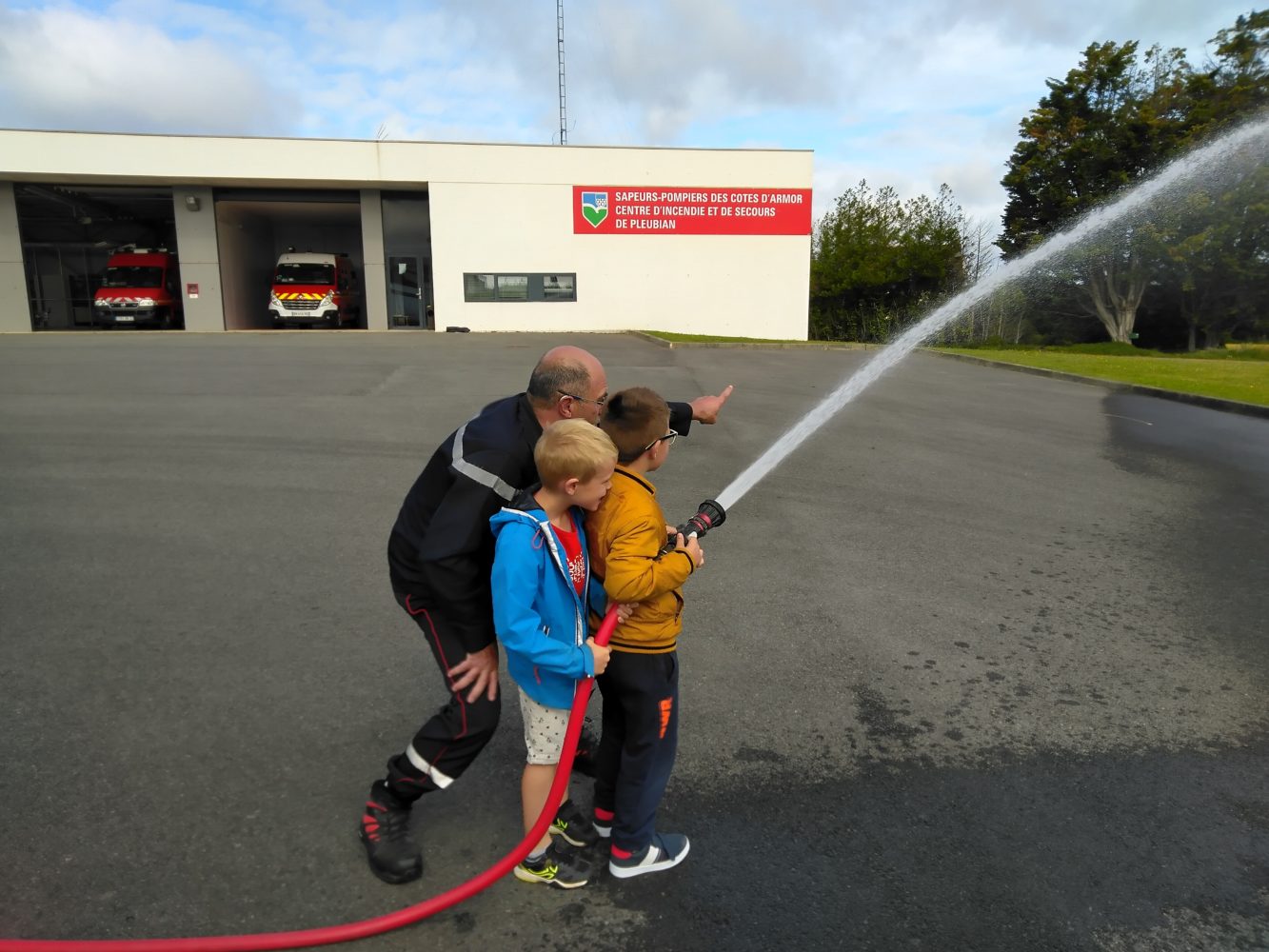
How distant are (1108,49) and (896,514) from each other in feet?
122

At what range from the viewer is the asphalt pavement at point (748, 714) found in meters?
2.73

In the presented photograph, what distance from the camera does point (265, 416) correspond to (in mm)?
11305

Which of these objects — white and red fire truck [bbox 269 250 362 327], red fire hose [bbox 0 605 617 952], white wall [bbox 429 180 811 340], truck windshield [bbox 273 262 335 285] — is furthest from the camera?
white wall [bbox 429 180 811 340]

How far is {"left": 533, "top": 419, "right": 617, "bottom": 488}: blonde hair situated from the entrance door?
3299 cm

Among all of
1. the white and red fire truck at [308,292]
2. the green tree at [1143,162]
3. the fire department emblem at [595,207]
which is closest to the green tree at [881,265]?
the green tree at [1143,162]

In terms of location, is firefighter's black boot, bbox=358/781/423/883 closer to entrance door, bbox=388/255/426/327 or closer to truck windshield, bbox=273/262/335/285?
truck windshield, bbox=273/262/335/285

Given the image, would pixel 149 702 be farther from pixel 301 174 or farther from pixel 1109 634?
pixel 301 174

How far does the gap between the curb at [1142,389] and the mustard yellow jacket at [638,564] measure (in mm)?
15093

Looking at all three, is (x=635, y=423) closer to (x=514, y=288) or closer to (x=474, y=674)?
(x=474, y=674)

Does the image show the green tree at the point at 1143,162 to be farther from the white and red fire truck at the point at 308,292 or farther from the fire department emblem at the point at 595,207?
the white and red fire truck at the point at 308,292

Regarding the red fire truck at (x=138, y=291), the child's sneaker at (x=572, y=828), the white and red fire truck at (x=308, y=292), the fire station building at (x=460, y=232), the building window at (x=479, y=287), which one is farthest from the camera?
the building window at (x=479, y=287)

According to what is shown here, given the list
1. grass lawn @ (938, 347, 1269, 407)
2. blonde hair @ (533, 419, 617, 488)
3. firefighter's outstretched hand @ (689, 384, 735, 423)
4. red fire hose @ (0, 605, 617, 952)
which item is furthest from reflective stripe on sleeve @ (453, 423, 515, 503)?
grass lawn @ (938, 347, 1269, 407)

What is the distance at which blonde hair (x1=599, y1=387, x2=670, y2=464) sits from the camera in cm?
279

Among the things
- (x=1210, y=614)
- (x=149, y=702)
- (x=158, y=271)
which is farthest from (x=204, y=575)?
(x=158, y=271)
